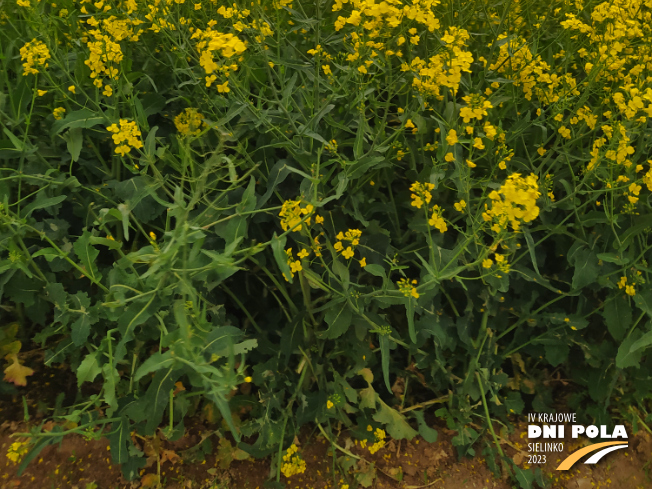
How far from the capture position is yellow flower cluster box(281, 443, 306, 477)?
1.89m

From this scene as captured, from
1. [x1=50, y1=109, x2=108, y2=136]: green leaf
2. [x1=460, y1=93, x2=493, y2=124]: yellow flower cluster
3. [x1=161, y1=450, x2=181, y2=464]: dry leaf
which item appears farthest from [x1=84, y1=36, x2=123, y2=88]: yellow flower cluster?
[x1=161, y1=450, x2=181, y2=464]: dry leaf

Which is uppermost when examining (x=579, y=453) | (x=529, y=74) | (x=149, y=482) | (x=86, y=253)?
(x=529, y=74)

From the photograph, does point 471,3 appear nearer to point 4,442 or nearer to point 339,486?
point 339,486

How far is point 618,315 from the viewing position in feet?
6.62

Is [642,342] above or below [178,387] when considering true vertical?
above

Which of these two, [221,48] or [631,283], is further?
[631,283]

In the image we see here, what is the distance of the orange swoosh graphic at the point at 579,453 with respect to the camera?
2180 millimetres

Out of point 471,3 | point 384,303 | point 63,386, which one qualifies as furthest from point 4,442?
point 471,3

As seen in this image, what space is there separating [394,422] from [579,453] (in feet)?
2.85

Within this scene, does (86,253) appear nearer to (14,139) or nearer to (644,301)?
(14,139)

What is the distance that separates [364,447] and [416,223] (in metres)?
1.01

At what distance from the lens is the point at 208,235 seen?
6.26 ft

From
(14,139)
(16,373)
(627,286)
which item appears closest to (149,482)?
(16,373)

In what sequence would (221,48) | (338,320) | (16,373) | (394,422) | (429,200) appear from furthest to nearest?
(394,422) < (16,373) < (338,320) < (429,200) < (221,48)
